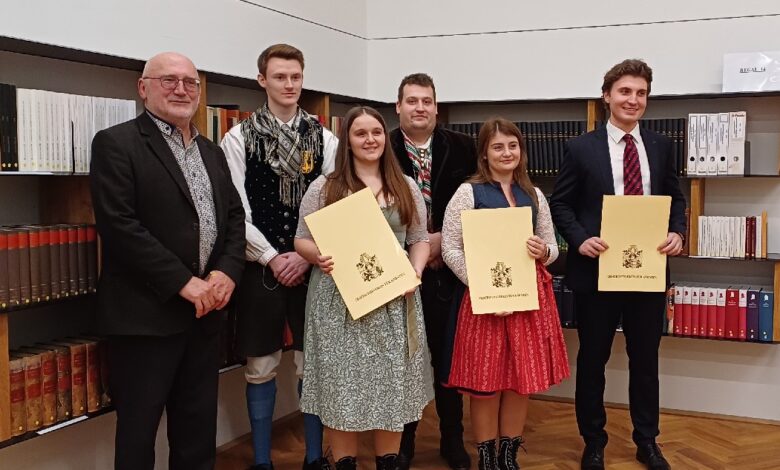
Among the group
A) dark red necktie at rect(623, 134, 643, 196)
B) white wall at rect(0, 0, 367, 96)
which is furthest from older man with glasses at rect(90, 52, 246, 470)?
dark red necktie at rect(623, 134, 643, 196)

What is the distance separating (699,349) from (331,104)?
2.53 metres

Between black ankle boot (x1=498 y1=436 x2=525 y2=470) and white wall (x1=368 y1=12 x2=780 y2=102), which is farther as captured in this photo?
white wall (x1=368 y1=12 x2=780 y2=102)

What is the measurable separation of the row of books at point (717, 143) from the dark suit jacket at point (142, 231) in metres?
2.67

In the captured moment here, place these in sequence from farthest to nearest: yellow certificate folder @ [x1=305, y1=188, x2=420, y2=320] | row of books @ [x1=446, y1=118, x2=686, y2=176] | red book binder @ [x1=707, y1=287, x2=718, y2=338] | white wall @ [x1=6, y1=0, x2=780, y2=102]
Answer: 1. row of books @ [x1=446, y1=118, x2=686, y2=176]
2. red book binder @ [x1=707, y1=287, x2=718, y2=338]
3. white wall @ [x1=6, y1=0, x2=780, y2=102]
4. yellow certificate folder @ [x1=305, y1=188, x2=420, y2=320]

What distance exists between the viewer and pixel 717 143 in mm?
4004

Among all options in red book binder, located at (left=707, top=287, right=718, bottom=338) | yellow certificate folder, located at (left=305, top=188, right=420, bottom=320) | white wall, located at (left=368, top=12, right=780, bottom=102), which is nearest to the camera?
yellow certificate folder, located at (left=305, top=188, right=420, bottom=320)

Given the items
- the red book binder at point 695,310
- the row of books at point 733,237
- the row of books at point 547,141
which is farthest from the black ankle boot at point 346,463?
the row of books at point 733,237

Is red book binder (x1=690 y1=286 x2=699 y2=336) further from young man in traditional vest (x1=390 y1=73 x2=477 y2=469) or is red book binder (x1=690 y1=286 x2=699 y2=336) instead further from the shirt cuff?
the shirt cuff

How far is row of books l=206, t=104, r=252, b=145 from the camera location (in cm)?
334

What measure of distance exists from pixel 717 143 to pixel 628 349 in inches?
52.1

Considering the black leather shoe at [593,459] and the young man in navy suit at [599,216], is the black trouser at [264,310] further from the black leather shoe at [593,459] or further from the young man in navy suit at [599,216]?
the black leather shoe at [593,459]

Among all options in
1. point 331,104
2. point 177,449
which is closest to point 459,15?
point 331,104

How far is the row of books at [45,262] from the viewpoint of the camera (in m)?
2.46

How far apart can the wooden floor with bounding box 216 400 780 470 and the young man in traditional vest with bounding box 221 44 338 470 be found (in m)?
0.63
